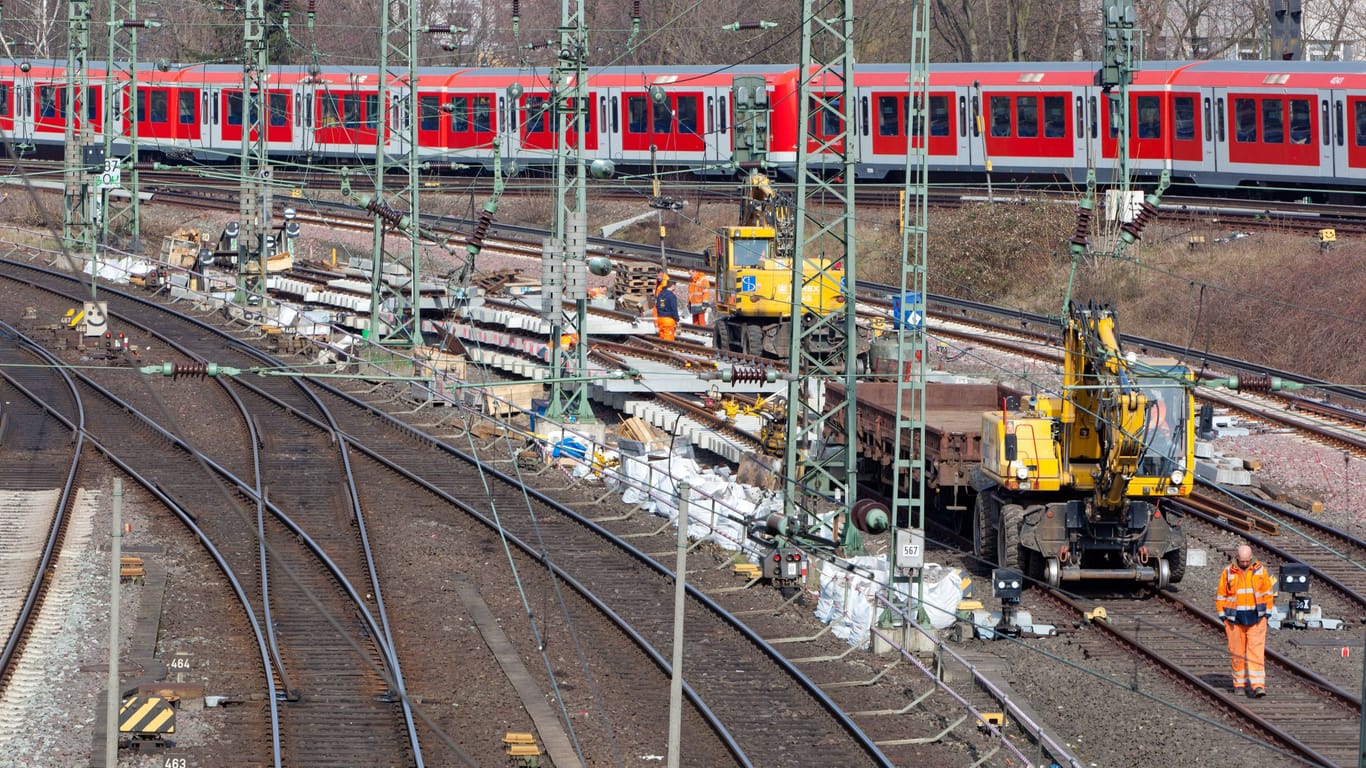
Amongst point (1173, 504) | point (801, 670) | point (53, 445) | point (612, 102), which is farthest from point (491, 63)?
point (801, 670)

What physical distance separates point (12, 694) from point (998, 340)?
24720 mm

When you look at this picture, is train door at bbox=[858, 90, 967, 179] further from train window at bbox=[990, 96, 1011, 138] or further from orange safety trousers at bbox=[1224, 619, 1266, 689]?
orange safety trousers at bbox=[1224, 619, 1266, 689]

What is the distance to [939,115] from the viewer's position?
5100cm

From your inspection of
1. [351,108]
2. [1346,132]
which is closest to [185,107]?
[351,108]

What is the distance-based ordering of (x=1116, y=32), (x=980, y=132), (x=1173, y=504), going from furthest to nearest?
(x=980, y=132) < (x=1116, y=32) < (x=1173, y=504)

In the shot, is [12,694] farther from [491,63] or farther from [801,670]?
[491,63]

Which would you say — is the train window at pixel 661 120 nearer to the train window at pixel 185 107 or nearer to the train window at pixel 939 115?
the train window at pixel 939 115

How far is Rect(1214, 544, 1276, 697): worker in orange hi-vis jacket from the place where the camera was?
18688 mm

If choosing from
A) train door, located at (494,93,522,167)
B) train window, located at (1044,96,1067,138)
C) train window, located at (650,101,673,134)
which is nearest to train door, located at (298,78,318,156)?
train door, located at (494,93,522,167)

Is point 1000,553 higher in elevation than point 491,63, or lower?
lower

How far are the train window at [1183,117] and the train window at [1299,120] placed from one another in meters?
2.72

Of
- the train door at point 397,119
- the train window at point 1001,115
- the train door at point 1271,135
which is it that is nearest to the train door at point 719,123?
the train window at point 1001,115

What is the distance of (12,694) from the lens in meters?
18.6

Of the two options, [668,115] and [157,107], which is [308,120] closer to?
[157,107]
